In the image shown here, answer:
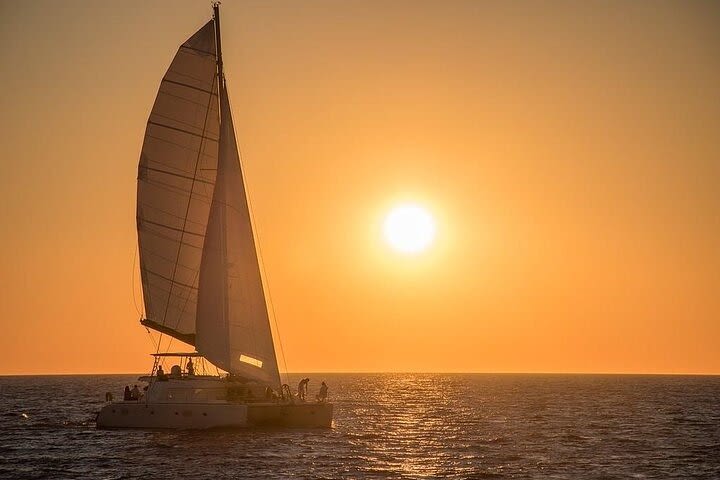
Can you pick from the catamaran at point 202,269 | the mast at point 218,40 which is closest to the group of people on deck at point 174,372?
the catamaran at point 202,269

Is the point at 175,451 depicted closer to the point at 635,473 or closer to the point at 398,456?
the point at 398,456

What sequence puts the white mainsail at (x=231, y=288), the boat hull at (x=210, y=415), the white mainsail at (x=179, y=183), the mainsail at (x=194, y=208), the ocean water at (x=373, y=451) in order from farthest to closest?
the white mainsail at (x=179, y=183) < the mainsail at (x=194, y=208) < the white mainsail at (x=231, y=288) < the boat hull at (x=210, y=415) < the ocean water at (x=373, y=451)

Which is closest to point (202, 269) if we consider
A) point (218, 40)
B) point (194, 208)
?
point (194, 208)

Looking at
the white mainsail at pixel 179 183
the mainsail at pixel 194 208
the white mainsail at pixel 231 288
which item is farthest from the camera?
the white mainsail at pixel 179 183

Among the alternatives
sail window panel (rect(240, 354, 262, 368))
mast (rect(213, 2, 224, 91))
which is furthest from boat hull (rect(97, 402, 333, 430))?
mast (rect(213, 2, 224, 91))

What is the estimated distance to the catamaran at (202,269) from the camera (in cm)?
5416

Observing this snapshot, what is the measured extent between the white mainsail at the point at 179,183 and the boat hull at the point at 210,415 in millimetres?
5397

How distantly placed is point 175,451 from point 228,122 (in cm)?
1730

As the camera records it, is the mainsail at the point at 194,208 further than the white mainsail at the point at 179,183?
No

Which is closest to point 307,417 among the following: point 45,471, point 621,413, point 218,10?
point 45,471

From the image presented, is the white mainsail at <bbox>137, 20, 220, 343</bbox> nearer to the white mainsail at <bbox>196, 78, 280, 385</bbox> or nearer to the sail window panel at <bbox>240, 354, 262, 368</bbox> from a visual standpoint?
the white mainsail at <bbox>196, 78, 280, 385</bbox>

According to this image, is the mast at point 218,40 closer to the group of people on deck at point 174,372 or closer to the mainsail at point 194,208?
the mainsail at point 194,208

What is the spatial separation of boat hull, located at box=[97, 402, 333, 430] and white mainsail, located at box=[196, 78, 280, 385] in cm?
211

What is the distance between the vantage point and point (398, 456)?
171 ft
